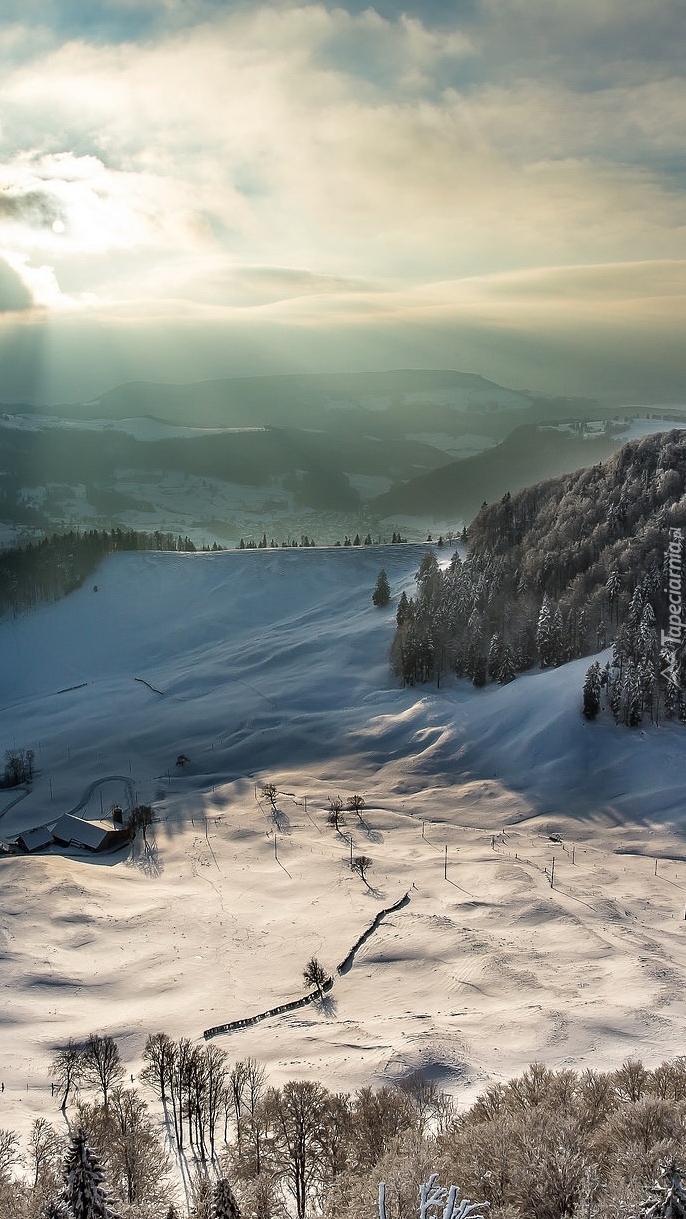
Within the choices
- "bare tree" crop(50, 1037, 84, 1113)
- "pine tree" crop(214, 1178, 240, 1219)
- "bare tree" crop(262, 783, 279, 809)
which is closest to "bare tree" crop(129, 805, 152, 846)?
"bare tree" crop(262, 783, 279, 809)

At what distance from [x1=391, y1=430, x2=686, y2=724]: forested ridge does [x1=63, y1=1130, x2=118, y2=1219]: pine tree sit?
7838 cm

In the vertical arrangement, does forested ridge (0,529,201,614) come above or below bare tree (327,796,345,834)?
above

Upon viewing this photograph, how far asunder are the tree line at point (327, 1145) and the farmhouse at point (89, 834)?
37.9 meters

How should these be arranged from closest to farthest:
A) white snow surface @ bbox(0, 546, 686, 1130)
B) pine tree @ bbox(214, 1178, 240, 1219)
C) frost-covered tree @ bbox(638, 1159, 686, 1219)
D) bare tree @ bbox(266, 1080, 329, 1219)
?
frost-covered tree @ bbox(638, 1159, 686, 1219), pine tree @ bbox(214, 1178, 240, 1219), bare tree @ bbox(266, 1080, 329, 1219), white snow surface @ bbox(0, 546, 686, 1130)

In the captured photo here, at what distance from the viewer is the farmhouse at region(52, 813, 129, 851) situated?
78.4m

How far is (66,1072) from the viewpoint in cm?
3944

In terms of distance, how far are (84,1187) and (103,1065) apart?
19.6m

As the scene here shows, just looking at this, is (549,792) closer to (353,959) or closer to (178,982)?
(353,959)

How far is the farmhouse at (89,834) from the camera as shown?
7838cm

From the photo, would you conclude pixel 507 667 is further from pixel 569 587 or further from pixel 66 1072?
pixel 66 1072

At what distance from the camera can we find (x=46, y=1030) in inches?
1829

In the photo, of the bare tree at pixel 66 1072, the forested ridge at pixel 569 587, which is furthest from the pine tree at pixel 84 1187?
the forested ridge at pixel 569 587

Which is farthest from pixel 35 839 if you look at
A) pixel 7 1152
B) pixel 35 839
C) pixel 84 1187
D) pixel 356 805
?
pixel 84 1187

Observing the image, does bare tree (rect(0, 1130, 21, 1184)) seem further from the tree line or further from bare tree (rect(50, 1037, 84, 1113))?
bare tree (rect(50, 1037, 84, 1113))
